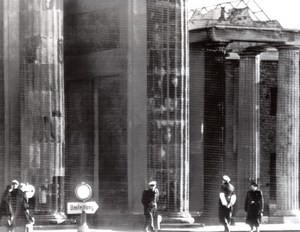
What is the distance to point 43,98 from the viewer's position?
1220 inches

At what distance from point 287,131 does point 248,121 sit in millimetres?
1619

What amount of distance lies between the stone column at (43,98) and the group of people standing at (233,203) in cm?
455

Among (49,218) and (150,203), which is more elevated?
(150,203)

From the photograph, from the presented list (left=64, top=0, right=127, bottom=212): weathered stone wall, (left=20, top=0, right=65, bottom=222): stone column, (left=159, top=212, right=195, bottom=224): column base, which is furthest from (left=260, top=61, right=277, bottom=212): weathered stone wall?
(left=20, top=0, right=65, bottom=222): stone column

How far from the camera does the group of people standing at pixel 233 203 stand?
101ft

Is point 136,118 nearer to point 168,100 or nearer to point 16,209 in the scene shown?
point 168,100

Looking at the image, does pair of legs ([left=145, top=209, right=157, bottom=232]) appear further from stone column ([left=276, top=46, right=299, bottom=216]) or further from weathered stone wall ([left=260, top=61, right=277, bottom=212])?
weathered stone wall ([left=260, top=61, right=277, bottom=212])

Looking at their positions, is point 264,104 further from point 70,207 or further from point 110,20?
point 70,207

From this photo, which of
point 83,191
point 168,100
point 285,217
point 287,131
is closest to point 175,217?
point 168,100

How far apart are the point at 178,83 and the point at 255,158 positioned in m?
9.52

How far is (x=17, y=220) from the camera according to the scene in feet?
93.0

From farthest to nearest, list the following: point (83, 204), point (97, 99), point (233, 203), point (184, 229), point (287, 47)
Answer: point (287, 47), point (97, 99), point (184, 229), point (233, 203), point (83, 204)

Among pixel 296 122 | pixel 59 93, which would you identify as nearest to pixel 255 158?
pixel 296 122

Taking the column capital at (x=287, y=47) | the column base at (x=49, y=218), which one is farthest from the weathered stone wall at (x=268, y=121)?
the column base at (x=49, y=218)
